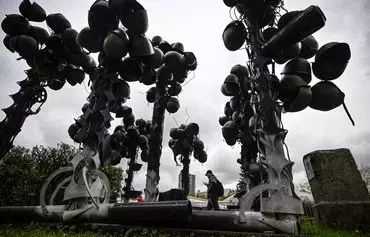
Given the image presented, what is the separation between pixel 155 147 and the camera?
10.3 metres

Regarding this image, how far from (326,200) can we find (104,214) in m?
4.19

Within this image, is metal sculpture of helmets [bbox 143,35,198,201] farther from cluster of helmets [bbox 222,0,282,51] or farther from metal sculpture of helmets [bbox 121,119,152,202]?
cluster of helmets [bbox 222,0,282,51]

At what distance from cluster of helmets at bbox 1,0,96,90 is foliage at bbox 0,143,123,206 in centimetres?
450

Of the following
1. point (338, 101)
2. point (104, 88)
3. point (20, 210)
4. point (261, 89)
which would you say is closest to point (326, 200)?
point (338, 101)

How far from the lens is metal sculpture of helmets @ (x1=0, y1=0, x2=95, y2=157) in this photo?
7.88 metres

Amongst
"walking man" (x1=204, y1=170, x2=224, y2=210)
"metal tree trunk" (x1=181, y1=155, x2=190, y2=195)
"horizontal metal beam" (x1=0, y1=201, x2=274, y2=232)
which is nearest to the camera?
"horizontal metal beam" (x1=0, y1=201, x2=274, y2=232)

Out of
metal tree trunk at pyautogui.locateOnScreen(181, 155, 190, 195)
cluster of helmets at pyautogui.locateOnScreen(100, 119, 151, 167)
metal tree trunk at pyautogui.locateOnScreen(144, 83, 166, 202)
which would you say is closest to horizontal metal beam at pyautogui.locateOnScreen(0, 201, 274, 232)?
metal tree trunk at pyautogui.locateOnScreen(144, 83, 166, 202)

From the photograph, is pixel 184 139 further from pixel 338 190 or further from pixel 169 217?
pixel 169 217

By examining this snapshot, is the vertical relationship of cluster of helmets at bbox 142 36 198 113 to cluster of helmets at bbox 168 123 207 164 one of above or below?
above

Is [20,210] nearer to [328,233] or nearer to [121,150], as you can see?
[328,233]

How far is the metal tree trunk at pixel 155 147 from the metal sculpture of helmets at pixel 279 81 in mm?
4101

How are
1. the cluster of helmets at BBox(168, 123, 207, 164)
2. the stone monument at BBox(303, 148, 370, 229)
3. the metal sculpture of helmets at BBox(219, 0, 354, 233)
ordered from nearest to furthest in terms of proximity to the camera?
the metal sculpture of helmets at BBox(219, 0, 354, 233) → the stone monument at BBox(303, 148, 370, 229) → the cluster of helmets at BBox(168, 123, 207, 164)

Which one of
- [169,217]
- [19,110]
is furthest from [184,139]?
[169,217]

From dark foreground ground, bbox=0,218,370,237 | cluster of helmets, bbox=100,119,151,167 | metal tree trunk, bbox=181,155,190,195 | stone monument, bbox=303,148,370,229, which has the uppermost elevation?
cluster of helmets, bbox=100,119,151,167
